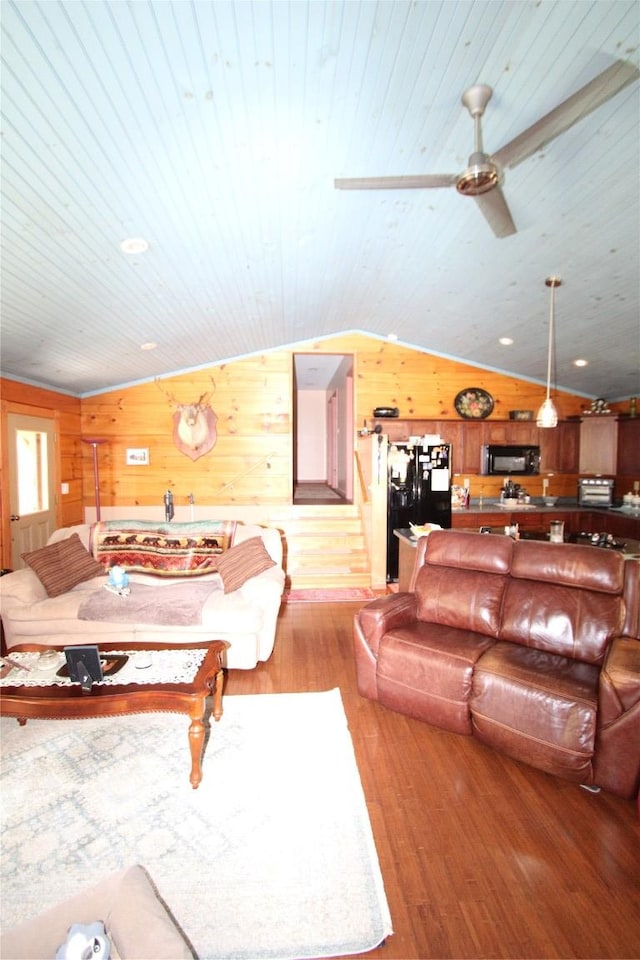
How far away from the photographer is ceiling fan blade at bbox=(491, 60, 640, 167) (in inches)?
56.1

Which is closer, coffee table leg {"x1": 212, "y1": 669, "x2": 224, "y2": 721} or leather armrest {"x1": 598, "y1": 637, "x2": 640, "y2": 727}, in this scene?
leather armrest {"x1": 598, "y1": 637, "x2": 640, "y2": 727}

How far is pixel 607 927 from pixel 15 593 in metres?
3.74

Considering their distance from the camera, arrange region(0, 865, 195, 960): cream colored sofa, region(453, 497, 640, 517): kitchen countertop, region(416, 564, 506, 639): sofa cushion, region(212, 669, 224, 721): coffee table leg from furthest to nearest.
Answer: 1. region(453, 497, 640, 517): kitchen countertop
2. region(416, 564, 506, 639): sofa cushion
3. region(212, 669, 224, 721): coffee table leg
4. region(0, 865, 195, 960): cream colored sofa

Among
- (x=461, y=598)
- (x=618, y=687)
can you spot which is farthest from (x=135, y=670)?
(x=618, y=687)

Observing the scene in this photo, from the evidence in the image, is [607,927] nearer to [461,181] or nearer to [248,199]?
[461,181]

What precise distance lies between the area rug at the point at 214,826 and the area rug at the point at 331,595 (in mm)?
2160

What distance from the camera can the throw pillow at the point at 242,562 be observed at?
11.7ft

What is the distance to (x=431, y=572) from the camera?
3035mm

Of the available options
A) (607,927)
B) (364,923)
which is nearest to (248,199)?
(364,923)

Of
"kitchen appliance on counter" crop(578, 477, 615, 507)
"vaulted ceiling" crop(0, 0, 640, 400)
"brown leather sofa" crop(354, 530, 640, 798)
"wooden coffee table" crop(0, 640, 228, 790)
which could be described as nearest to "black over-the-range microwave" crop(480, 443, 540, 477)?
"kitchen appliance on counter" crop(578, 477, 615, 507)

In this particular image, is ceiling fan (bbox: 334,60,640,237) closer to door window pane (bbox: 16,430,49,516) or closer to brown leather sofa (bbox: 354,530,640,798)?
brown leather sofa (bbox: 354,530,640,798)

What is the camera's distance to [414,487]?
555cm

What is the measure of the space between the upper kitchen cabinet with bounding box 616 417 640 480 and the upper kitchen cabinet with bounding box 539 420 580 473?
1.81 ft

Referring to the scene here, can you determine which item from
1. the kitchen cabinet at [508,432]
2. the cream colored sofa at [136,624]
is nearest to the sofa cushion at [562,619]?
the cream colored sofa at [136,624]
